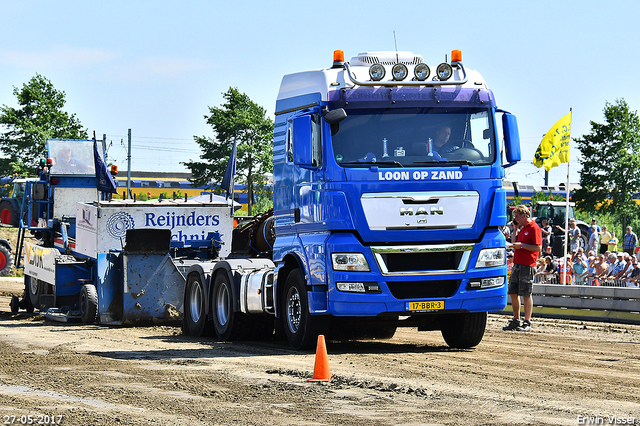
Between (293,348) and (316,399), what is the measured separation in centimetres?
409

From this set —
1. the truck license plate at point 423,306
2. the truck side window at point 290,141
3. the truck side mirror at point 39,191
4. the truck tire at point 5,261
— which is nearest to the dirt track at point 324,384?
the truck license plate at point 423,306

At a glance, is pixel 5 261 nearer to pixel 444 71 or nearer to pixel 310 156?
pixel 310 156

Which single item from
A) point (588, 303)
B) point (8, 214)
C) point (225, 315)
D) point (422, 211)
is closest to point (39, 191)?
point (8, 214)

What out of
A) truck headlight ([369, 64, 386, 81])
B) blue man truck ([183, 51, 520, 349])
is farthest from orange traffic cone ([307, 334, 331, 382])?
truck headlight ([369, 64, 386, 81])

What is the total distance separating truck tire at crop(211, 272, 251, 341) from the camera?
517 inches

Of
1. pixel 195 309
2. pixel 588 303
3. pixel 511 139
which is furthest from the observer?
pixel 588 303

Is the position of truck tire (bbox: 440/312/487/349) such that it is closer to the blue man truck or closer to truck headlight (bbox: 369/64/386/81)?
the blue man truck

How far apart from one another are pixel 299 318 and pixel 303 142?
7.58ft

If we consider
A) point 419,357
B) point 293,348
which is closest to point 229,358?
point 293,348

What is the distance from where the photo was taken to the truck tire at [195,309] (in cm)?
1410

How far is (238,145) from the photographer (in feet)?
198

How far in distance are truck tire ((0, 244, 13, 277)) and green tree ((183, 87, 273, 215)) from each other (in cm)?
2818

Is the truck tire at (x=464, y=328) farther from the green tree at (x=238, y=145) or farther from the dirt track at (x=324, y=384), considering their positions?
the green tree at (x=238, y=145)

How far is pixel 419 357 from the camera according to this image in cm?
1076
